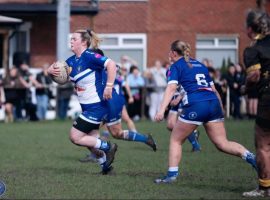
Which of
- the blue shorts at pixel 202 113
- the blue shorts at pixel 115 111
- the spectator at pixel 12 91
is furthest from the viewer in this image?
the spectator at pixel 12 91

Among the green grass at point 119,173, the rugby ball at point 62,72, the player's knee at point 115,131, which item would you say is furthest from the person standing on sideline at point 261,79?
the player's knee at point 115,131

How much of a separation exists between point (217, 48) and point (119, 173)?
67.6ft

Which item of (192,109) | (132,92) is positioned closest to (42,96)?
(132,92)

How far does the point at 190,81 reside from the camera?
411 inches

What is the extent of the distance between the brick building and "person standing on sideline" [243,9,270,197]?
1993cm

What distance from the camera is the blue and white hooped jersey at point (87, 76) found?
11117 millimetres

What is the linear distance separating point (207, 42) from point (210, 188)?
2211cm

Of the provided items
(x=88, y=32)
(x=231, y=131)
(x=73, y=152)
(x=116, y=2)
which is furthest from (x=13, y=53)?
(x=88, y=32)

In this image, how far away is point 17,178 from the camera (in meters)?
11.0

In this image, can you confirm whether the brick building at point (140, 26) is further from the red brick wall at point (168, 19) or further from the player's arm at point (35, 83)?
the player's arm at point (35, 83)

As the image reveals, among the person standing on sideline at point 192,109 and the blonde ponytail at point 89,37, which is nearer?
the person standing on sideline at point 192,109

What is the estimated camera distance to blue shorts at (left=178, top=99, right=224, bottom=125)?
10.3 metres

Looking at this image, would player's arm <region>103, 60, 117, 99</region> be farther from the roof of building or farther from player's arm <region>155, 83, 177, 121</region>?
the roof of building

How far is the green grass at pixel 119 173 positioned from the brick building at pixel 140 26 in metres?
11.6
